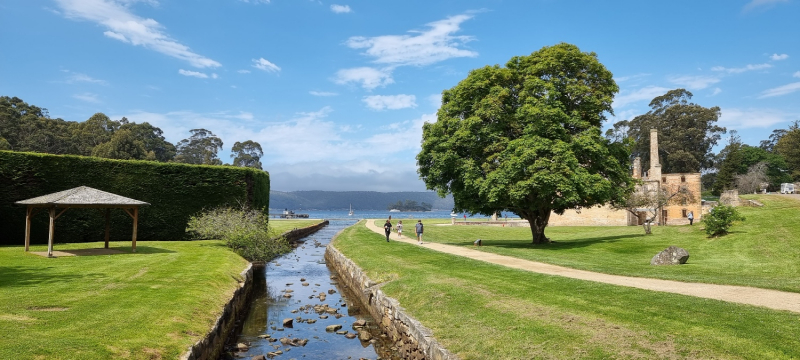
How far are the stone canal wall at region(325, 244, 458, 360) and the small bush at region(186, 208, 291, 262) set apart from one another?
26.3 ft

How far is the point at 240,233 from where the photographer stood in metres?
25.9

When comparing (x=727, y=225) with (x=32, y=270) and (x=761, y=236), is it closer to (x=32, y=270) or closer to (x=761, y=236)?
(x=761, y=236)

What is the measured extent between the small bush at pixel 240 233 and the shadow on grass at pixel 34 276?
34.5ft

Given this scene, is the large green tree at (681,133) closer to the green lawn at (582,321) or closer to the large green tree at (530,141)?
the large green tree at (530,141)

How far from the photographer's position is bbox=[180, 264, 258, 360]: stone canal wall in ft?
30.1

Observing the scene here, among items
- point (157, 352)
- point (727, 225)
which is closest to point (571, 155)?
point (727, 225)

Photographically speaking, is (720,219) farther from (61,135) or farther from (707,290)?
(61,135)

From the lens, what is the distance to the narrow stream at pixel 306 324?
1131 cm

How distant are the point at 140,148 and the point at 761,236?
278ft

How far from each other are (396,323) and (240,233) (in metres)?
16.2

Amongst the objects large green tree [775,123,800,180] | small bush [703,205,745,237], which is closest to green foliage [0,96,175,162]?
small bush [703,205,745,237]

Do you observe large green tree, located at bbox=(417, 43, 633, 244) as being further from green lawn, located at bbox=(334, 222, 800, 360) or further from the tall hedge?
the tall hedge

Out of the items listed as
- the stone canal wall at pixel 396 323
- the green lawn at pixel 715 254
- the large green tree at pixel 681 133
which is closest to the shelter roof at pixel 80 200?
the stone canal wall at pixel 396 323

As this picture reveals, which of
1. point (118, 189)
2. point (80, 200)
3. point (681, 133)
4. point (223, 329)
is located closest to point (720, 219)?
point (223, 329)
